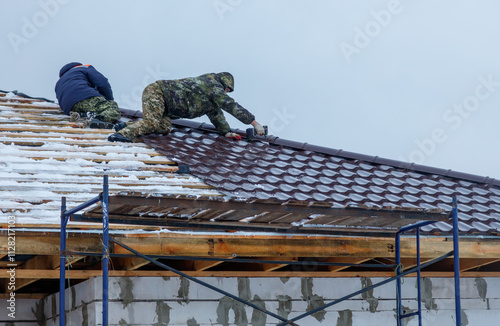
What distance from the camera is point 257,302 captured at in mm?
7203

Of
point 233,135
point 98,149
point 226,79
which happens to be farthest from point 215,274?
point 226,79

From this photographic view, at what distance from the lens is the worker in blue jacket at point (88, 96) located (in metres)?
10.1

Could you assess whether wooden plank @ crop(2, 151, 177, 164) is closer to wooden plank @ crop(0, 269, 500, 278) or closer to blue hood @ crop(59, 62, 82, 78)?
wooden plank @ crop(0, 269, 500, 278)

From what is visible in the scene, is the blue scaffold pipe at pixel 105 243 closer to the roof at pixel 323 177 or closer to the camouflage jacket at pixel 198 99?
the roof at pixel 323 177

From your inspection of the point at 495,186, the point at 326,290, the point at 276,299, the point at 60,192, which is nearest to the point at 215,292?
the point at 276,299

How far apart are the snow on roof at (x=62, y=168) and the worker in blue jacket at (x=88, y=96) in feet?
0.81

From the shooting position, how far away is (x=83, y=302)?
22.3 feet

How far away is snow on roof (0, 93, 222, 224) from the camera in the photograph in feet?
21.7

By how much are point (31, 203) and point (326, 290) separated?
9.50 feet

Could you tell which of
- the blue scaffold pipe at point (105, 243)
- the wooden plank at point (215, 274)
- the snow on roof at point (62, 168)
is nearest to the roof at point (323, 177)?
the snow on roof at point (62, 168)

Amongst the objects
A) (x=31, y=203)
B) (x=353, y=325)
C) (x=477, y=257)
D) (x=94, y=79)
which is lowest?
(x=353, y=325)

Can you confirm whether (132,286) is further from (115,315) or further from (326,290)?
(326,290)

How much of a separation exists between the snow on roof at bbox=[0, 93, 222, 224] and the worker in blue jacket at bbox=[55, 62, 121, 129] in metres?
0.25

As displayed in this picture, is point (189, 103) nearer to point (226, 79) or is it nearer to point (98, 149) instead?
point (226, 79)
